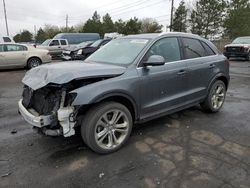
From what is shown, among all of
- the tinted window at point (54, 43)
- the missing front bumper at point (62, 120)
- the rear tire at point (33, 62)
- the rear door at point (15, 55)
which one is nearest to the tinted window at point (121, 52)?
the missing front bumper at point (62, 120)

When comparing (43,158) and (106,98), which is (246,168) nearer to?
(106,98)

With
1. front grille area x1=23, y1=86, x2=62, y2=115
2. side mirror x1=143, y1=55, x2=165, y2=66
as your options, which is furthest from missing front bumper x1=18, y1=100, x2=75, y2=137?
side mirror x1=143, y1=55, x2=165, y2=66

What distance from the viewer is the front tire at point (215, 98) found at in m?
5.58

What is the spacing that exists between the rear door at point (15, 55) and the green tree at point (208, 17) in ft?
109

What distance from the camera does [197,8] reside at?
135ft

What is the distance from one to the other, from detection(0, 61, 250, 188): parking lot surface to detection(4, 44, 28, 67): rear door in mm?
8971

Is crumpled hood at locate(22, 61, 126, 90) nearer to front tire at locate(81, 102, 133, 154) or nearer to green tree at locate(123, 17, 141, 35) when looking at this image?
front tire at locate(81, 102, 133, 154)

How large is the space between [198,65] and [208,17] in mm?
39169

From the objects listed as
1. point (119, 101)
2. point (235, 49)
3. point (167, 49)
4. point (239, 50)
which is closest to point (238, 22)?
point (235, 49)

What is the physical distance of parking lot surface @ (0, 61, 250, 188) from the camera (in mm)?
3215

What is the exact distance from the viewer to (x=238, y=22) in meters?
37.5

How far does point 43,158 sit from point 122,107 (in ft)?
4.41

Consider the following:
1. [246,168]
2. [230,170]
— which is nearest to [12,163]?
[230,170]

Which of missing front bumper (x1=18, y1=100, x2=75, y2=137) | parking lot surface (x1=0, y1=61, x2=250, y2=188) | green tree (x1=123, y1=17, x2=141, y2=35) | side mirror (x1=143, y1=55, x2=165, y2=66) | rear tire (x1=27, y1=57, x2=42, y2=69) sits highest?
green tree (x1=123, y1=17, x2=141, y2=35)
